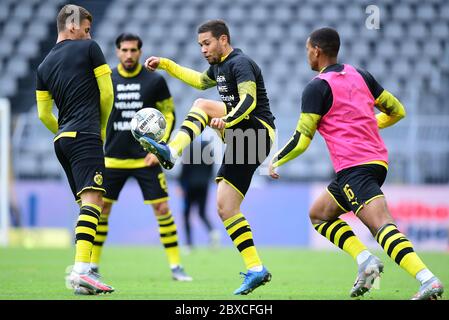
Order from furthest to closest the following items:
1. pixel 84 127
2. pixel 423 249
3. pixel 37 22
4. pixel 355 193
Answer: pixel 37 22, pixel 423 249, pixel 84 127, pixel 355 193

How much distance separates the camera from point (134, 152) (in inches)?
356

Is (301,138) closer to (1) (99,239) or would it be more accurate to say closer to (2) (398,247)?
(2) (398,247)

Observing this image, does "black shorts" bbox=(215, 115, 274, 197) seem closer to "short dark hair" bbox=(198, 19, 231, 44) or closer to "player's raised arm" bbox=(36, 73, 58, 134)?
"short dark hair" bbox=(198, 19, 231, 44)

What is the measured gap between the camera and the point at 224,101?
7.22m

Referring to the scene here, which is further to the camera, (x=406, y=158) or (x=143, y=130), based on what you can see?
(x=406, y=158)

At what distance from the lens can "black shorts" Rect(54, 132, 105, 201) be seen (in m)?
6.81

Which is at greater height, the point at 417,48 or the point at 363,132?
the point at 417,48

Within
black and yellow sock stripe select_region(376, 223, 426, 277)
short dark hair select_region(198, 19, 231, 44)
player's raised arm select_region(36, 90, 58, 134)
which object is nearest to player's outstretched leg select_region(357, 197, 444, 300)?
black and yellow sock stripe select_region(376, 223, 426, 277)

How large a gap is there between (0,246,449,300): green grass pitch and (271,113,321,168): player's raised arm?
1132 millimetres

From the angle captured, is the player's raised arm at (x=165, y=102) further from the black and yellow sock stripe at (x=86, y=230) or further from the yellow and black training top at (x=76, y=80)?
the black and yellow sock stripe at (x=86, y=230)
